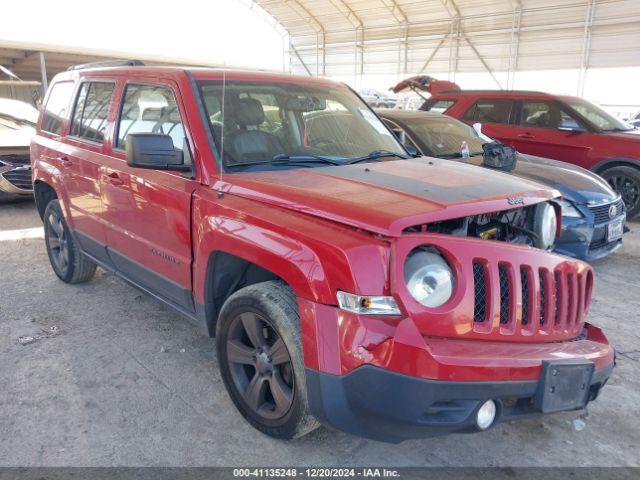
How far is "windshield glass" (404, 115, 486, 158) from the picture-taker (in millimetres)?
6211

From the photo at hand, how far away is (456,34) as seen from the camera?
69.5 feet

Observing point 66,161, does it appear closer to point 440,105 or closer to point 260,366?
point 260,366

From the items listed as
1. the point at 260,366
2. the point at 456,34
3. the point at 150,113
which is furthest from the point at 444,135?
the point at 456,34

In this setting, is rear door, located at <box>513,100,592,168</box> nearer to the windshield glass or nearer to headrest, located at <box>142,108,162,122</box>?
the windshield glass

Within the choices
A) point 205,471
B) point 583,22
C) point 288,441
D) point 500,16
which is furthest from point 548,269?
point 500,16

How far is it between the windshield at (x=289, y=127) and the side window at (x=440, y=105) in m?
5.31

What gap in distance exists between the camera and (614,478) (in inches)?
98.0

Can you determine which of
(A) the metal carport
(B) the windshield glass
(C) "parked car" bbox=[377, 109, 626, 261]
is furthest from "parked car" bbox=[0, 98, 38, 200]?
(A) the metal carport

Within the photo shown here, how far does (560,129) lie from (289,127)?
19.7 feet

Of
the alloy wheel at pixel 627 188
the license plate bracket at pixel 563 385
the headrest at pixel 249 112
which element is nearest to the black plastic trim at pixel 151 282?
the headrest at pixel 249 112

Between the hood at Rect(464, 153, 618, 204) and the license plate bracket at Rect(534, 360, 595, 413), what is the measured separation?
3454mm

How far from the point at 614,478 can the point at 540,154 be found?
644cm

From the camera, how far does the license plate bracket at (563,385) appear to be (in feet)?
7.07

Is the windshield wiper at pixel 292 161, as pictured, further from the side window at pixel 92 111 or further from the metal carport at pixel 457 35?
the metal carport at pixel 457 35
